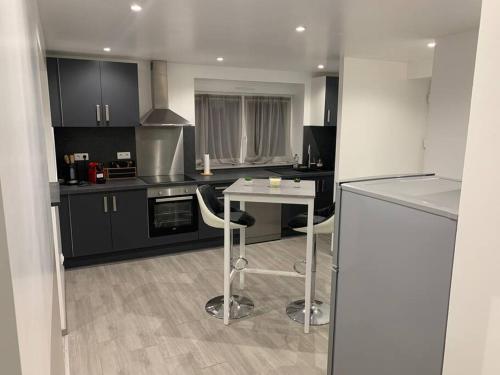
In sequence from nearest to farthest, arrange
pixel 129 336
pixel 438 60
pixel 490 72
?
1. pixel 490 72
2. pixel 129 336
3. pixel 438 60

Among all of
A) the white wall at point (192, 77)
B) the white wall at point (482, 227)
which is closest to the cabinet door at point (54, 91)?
the white wall at point (192, 77)

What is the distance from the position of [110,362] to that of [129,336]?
33 centimetres

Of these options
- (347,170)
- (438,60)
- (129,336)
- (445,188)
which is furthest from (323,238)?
(445,188)

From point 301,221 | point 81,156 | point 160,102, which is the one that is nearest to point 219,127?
point 160,102

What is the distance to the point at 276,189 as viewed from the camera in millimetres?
3256

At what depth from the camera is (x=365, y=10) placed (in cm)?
266

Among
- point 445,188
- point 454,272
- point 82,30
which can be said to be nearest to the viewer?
point 454,272

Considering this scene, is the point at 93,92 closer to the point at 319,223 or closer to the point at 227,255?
the point at 227,255

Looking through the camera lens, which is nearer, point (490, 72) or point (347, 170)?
point (490, 72)

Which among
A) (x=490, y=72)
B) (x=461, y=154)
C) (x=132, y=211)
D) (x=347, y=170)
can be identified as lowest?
(x=132, y=211)

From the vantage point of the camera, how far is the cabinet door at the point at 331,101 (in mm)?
5703

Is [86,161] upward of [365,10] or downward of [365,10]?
downward

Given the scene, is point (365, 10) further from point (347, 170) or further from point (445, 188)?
point (347, 170)

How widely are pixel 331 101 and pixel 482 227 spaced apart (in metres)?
4.88
